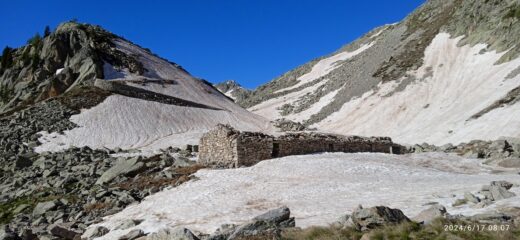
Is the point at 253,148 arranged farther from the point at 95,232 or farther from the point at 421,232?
the point at 421,232

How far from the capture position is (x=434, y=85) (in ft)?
194

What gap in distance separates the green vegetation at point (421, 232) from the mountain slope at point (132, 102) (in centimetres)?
3192

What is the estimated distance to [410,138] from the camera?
153ft

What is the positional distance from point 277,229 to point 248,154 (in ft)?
42.1

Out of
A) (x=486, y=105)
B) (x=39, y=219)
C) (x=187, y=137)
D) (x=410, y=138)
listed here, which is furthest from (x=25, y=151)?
(x=486, y=105)

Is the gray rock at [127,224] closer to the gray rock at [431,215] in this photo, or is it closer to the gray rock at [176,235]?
the gray rock at [176,235]

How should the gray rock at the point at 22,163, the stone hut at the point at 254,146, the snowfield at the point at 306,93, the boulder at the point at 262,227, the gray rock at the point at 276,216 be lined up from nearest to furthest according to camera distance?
the boulder at the point at 262,227
the gray rock at the point at 276,216
the stone hut at the point at 254,146
the gray rock at the point at 22,163
the snowfield at the point at 306,93

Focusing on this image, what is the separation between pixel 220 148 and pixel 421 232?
661 inches

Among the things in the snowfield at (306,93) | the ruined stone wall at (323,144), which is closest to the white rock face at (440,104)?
the snowfield at (306,93)

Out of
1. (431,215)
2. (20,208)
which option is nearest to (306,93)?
(20,208)

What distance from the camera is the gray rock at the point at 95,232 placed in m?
17.1

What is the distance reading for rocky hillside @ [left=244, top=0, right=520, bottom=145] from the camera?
143 ft

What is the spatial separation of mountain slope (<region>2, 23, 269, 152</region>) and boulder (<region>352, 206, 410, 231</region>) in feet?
105

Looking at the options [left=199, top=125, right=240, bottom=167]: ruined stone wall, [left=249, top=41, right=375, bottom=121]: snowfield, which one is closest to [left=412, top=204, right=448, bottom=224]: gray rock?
[left=199, top=125, right=240, bottom=167]: ruined stone wall
